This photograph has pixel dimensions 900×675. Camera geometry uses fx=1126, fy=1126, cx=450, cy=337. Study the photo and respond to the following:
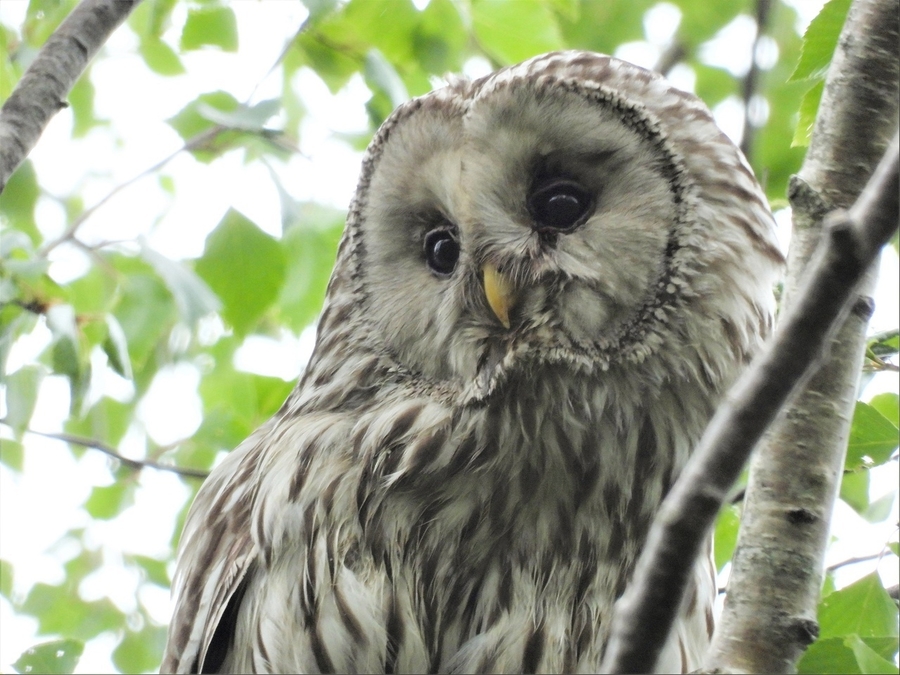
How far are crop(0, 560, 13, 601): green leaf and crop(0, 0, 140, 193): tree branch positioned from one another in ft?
7.23

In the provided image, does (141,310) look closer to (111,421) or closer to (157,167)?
(157,167)

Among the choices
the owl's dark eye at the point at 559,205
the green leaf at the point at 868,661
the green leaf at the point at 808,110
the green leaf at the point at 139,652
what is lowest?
the green leaf at the point at 868,661

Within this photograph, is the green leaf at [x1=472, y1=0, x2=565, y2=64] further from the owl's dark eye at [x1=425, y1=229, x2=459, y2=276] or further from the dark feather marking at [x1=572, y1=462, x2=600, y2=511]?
the dark feather marking at [x1=572, y1=462, x2=600, y2=511]

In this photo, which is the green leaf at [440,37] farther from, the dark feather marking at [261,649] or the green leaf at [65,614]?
the green leaf at [65,614]

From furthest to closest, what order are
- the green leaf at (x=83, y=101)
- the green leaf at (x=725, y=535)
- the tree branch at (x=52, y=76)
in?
the green leaf at (x=83, y=101), the green leaf at (x=725, y=535), the tree branch at (x=52, y=76)

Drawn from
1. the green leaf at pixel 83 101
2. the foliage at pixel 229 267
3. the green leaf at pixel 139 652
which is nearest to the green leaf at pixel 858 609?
the foliage at pixel 229 267

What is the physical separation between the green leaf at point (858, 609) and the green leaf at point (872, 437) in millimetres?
240

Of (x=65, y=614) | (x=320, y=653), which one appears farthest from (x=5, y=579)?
(x=320, y=653)

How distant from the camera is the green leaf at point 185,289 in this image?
123 inches

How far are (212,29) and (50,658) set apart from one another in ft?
6.74

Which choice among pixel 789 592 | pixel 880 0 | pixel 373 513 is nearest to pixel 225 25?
pixel 373 513

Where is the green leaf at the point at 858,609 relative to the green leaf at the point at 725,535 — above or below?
below

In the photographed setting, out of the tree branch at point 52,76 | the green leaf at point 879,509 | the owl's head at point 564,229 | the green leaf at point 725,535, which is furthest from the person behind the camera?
the green leaf at point 879,509

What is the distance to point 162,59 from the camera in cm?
438
